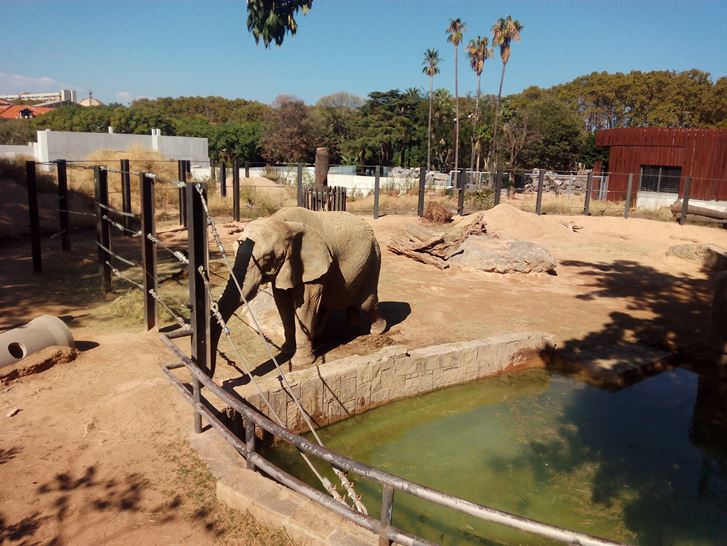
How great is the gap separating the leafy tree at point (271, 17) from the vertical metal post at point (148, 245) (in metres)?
9.50

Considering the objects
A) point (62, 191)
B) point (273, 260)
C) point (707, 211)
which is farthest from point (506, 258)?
point (707, 211)

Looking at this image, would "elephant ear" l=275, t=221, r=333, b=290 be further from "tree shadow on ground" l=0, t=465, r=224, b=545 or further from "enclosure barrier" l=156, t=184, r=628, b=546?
"tree shadow on ground" l=0, t=465, r=224, b=545

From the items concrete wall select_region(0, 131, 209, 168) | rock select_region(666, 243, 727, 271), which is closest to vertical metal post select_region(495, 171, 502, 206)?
rock select_region(666, 243, 727, 271)

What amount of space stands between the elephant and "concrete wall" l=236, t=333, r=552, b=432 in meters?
0.67

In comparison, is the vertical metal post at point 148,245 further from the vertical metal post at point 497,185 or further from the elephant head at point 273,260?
the vertical metal post at point 497,185

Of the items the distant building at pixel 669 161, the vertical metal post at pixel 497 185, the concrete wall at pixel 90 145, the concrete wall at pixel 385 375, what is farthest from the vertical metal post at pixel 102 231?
the distant building at pixel 669 161

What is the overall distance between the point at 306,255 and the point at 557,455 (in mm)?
2959

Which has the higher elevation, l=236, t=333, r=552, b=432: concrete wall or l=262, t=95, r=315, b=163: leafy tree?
l=262, t=95, r=315, b=163: leafy tree

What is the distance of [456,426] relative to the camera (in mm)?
5633

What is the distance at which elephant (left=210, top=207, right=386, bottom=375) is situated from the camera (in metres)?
5.05

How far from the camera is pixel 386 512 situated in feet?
8.98

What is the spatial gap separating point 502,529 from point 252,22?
14164 mm

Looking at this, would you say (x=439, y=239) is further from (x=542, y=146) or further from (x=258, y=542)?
(x=542, y=146)

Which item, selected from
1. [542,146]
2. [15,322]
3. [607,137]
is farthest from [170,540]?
[542,146]
